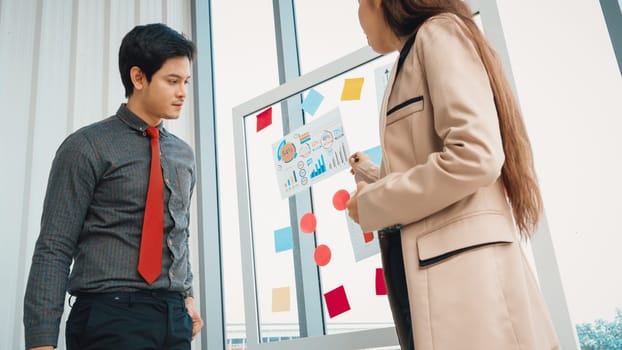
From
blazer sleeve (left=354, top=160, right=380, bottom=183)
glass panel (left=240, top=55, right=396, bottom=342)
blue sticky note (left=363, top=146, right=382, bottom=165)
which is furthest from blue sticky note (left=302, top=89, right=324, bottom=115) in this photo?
blazer sleeve (left=354, top=160, right=380, bottom=183)

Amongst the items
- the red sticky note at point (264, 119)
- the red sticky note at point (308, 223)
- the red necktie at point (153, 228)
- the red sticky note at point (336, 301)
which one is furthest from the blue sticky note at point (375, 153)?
the red necktie at point (153, 228)

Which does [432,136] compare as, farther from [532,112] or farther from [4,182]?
[4,182]

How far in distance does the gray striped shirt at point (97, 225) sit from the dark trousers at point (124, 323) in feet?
0.09

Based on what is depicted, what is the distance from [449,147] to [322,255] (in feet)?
3.44

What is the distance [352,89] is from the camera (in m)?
1.81

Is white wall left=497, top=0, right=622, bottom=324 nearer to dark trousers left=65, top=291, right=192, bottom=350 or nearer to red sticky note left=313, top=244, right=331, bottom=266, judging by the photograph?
red sticky note left=313, top=244, right=331, bottom=266

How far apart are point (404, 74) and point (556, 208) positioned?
97 cm

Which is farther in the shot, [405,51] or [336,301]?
[336,301]

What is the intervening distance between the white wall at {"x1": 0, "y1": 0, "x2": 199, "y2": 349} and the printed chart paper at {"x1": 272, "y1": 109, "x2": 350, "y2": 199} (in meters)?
0.91

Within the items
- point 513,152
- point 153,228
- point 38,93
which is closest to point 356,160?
point 513,152

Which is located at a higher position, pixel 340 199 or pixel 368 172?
pixel 340 199

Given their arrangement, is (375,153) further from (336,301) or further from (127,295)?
(127,295)

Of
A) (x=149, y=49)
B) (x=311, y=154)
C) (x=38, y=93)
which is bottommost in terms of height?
(x=311, y=154)

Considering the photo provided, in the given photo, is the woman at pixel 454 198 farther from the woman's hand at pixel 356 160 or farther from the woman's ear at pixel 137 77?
the woman's ear at pixel 137 77
